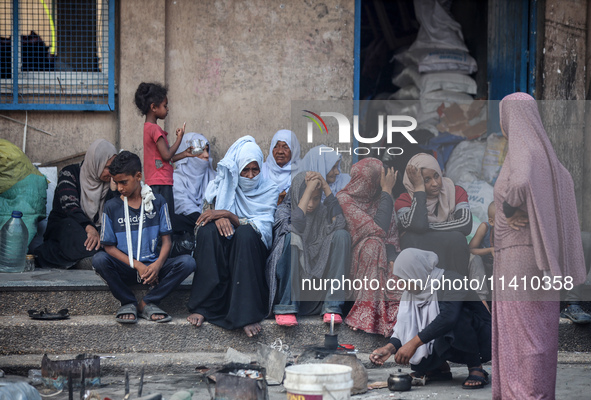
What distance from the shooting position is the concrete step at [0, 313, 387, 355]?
15.3 feet

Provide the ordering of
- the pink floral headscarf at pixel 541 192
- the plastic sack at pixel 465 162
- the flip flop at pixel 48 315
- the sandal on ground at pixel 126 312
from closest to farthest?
the pink floral headscarf at pixel 541 192
the sandal on ground at pixel 126 312
the flip flop at pixel 48 315
the plastic sack at pixel 465 162

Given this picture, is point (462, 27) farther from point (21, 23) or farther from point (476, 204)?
point (21, 23)

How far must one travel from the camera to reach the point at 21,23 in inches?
247

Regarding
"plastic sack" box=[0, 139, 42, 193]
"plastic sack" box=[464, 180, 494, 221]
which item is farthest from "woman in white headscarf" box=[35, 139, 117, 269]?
"plastic sack" box=[464, 180, 494, 221]

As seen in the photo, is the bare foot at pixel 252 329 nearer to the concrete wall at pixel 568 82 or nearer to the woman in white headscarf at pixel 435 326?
the woman in white headscarf at pixel 435 326

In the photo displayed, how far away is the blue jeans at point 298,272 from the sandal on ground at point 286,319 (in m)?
0.04

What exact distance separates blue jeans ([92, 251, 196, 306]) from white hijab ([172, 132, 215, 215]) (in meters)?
1.00

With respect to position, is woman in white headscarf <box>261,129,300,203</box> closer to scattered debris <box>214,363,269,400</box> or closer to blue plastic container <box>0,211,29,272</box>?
blue plastic container <box>0,211,29,272</box>

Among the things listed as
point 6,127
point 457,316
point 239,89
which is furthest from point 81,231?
point 457,316

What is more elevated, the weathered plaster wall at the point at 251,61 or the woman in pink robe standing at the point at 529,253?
the weathered plaster wall at the point at 251,61

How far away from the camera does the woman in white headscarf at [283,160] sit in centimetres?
583

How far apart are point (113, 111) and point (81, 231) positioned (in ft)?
4.09

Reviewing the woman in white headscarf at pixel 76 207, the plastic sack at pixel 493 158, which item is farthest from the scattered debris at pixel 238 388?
the plastic sack at pixel 493 158

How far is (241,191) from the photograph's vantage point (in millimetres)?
5250
